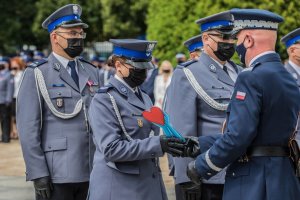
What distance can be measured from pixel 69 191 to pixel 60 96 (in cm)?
74

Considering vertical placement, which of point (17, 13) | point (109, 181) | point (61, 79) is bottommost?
point (17, 13)

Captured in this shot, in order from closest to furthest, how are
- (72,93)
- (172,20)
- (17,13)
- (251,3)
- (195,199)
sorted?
1. (195,199)
2. (72,93)
3. (251,3)
4. (172,20)
5. (17,13)

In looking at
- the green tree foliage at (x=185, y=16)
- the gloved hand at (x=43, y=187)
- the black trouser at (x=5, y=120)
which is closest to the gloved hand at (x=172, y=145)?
the gloved hand at (x=43, y=187)

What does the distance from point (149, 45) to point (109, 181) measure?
0.95m

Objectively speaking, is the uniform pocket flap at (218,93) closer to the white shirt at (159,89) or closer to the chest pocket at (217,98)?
the chest pocket at (217,98)

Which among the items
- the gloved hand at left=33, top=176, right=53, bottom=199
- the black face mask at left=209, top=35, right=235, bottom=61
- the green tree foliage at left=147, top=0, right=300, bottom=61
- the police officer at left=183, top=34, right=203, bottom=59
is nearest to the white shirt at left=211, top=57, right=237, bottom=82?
the black face mask at left=209, top=35, right=235, bottom=61

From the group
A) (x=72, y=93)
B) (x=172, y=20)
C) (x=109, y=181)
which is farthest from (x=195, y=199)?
(x=172, y=20)

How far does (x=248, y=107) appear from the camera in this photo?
419 cm

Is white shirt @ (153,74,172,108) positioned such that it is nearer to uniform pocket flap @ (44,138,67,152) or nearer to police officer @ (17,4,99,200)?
police officer @ (17,4,99,200)

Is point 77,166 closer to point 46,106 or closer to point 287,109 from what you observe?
point 46,106

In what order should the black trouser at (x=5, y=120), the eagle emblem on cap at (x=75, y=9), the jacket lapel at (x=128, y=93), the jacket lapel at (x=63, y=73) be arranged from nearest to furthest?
1. the jacket lapel at (x=128, y=93)
2. the jacket lapel at (x=63, y=73)
3. the eagle emblem on cap at (x=75, y=9)
4. the black trouser at (x=5, y=120)

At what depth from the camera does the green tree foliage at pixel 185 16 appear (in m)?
14.7

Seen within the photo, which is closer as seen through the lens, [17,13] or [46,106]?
[46,106]

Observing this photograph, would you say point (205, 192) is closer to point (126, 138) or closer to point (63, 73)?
point (126, 138)
